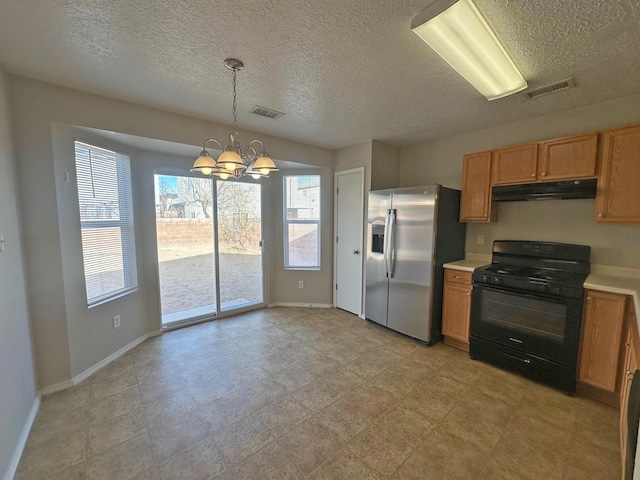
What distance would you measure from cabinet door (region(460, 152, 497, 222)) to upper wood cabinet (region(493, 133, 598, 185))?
95 mm

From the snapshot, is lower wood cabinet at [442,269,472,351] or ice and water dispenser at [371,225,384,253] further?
ice and water dispenser at [371,225,384,253]

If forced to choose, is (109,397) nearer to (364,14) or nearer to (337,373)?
(337,373)

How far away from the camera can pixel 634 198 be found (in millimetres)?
2176

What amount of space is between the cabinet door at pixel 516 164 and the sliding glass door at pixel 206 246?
3110 millimetres

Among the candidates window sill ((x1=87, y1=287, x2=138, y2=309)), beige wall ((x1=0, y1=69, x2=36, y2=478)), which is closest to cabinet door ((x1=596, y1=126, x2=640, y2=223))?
beige wall ((x1=0, y1=69, x2=36, y2=478))

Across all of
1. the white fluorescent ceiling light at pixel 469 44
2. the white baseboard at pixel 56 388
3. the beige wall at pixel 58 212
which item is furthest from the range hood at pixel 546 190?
the white baseboard at pixel 56 388

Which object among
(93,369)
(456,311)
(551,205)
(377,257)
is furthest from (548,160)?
(93,369)

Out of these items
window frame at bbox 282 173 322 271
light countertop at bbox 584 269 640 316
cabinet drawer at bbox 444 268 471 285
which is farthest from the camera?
window frame at bbox 282 173 322 271

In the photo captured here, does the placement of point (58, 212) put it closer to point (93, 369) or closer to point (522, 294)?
point (93, 369)

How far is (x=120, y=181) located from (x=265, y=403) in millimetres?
2695

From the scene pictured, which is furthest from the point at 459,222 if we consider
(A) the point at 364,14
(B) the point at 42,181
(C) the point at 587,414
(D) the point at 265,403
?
(B) the point at 42,181

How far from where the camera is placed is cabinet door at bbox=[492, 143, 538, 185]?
2646 mm

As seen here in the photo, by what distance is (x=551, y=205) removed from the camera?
2791 millimetres

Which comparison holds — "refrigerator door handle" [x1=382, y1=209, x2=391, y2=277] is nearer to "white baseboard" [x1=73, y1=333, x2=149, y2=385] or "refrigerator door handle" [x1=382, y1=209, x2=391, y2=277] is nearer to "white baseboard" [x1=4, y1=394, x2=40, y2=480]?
"white baseboard" [x1=73, y1=333, x2=149, y2=385]
